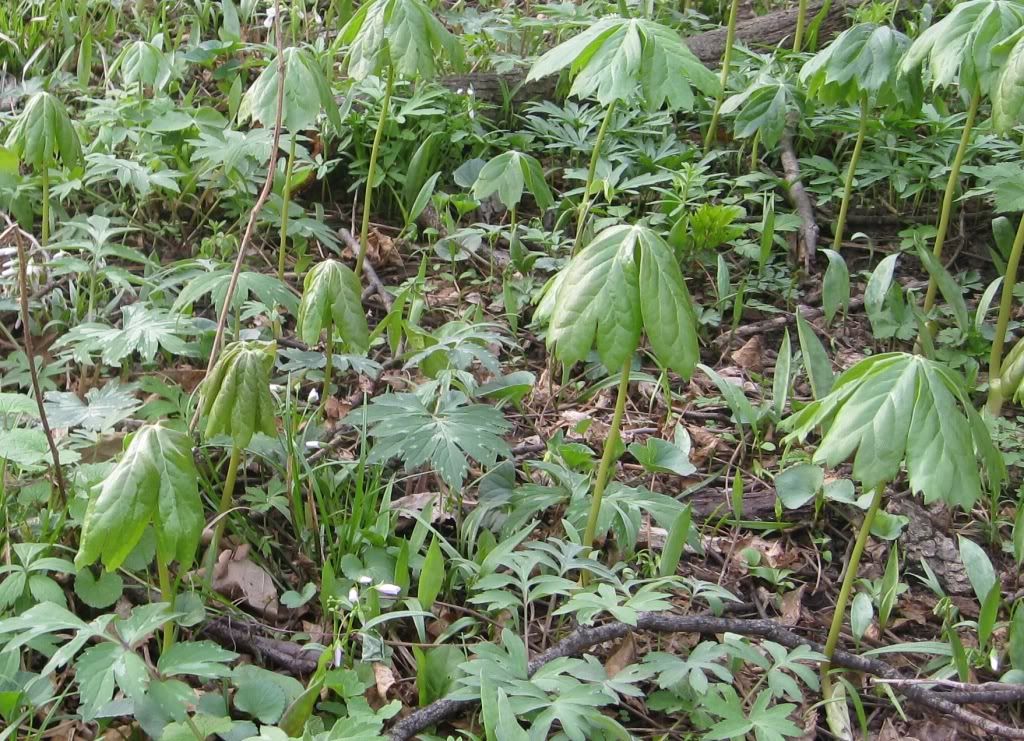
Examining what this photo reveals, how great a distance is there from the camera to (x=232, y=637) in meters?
1.86

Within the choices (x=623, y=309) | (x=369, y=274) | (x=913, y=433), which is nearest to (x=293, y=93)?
(x=369, y=274)

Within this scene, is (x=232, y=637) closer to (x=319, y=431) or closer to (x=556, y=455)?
(x=319, y=431)

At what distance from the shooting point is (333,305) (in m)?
2.09

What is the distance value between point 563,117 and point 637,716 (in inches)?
95.7

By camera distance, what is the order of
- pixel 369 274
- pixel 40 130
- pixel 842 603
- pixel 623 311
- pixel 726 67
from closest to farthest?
pixel 623 311 → pixel 842 603 → pixel 40 130 → pixel 369 274 → pixel 726 67

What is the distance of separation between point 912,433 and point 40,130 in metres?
2.28

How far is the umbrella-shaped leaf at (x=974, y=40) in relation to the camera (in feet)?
7.94

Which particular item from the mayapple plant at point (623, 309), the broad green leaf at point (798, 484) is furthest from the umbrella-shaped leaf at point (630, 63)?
the broad green leaf at point (798, 484)

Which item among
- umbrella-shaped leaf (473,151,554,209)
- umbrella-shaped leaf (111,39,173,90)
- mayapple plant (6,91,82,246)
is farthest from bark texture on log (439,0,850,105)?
mayapple plant (6,91,82,246)

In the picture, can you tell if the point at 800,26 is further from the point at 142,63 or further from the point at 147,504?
the point at 147,504

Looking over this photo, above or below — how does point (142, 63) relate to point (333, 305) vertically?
above

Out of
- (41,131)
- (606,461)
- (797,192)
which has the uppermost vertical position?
(41,131)

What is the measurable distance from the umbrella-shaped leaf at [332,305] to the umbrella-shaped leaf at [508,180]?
815 mm

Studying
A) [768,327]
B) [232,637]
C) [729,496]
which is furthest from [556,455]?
[768,327]
